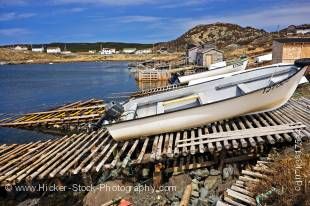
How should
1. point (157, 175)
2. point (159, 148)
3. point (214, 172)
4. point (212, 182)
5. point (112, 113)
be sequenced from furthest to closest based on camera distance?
point (112, 113) → point (159, 148) → point (157, 175) → point (214, 172) → point (212, 182)

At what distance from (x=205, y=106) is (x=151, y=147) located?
7.76ft

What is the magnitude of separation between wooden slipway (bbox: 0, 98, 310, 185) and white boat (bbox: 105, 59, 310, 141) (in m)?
0.31

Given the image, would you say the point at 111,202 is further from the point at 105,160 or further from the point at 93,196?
the point at 105,160

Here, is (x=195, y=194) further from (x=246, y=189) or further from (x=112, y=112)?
(x=112, y=112)

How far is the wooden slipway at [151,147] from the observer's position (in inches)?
412

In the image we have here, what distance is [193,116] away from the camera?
486 inches

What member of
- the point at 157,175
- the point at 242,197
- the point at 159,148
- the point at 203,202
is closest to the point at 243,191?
the point at 242,197

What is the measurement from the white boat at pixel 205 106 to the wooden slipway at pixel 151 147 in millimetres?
306

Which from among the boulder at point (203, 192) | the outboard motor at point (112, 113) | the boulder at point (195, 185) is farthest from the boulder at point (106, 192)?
the outboard motor at point (112, 113)

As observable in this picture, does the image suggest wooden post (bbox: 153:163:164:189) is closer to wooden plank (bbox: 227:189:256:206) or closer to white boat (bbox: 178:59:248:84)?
wooden plank (bbox: 227:189:256:206)

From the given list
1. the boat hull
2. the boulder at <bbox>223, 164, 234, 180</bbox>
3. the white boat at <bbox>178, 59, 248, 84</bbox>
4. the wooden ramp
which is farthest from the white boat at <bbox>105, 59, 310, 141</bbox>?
the white boat at <bbox>178, 59, 248, 84</bbox>

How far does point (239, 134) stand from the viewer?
10.8 meters

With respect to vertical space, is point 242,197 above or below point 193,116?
below

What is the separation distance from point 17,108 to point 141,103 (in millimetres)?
25596
